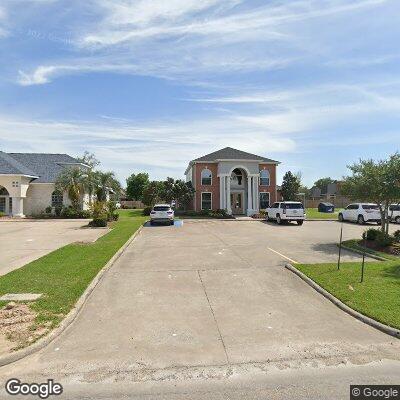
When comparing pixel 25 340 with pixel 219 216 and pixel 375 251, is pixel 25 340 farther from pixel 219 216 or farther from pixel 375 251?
pixel 219 216

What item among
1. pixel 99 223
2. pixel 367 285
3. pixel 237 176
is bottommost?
pixel 367 285

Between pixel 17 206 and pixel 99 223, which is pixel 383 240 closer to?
pixel 99 223

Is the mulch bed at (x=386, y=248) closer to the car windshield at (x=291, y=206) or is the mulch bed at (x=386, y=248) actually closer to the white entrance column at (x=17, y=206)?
the car windshield at (x=291, y=206)

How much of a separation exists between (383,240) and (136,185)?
6856cm

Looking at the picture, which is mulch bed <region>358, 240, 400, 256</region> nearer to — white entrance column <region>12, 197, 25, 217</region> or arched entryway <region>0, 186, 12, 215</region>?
white entrance column <region>12, 197, 25, 217</region>

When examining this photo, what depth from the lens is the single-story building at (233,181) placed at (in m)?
41.8

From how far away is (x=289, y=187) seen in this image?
162 ft

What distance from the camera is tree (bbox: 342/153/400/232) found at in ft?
54.6

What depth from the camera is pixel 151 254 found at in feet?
48.1

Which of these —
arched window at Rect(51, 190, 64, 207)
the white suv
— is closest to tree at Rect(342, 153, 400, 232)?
the white suv

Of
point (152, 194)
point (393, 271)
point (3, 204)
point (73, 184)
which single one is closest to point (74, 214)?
point (73, 184)

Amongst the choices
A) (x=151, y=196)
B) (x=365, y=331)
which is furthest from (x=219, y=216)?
(x=365, y=331)

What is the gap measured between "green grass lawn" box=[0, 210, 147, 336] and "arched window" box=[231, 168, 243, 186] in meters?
30.1

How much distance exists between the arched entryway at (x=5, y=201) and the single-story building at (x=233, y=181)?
61.4 ft
